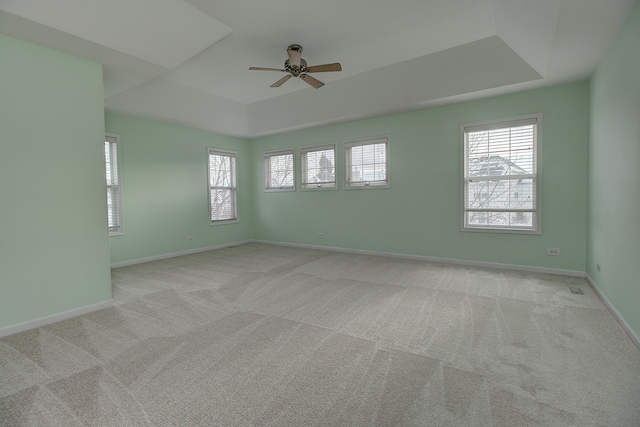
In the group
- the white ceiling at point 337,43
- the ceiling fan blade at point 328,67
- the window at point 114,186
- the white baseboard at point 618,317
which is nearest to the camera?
the white baseboard at point 618,317

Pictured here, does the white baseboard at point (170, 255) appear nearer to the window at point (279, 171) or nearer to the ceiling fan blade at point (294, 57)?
the window at point (279, 171)

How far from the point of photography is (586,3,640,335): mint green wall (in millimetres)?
2361

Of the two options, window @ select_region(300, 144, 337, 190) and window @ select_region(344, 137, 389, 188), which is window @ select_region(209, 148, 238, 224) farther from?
window @ select_region(344, 137, 389, 188)

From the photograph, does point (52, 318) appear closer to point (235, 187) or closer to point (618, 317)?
point (235, 187)

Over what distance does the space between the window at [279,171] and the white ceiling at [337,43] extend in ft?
5.62

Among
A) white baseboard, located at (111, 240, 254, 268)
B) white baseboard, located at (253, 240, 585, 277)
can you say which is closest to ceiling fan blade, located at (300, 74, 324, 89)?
white baseboard, located at (253, 240, 585, 277)

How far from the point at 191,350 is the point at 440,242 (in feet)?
13.5

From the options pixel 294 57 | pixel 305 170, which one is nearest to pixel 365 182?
pixel 305 170

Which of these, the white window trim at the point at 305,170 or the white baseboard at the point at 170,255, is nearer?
the white baseboard at the point at 170,255

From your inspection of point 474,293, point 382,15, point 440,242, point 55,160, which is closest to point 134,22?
point 55,160

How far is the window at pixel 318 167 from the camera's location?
6.24 m

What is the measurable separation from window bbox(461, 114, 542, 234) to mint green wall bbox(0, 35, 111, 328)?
193 inches

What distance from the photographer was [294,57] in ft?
12.2

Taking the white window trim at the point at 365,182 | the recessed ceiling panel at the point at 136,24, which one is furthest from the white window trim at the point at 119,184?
the white window trim at the point at 365,182
